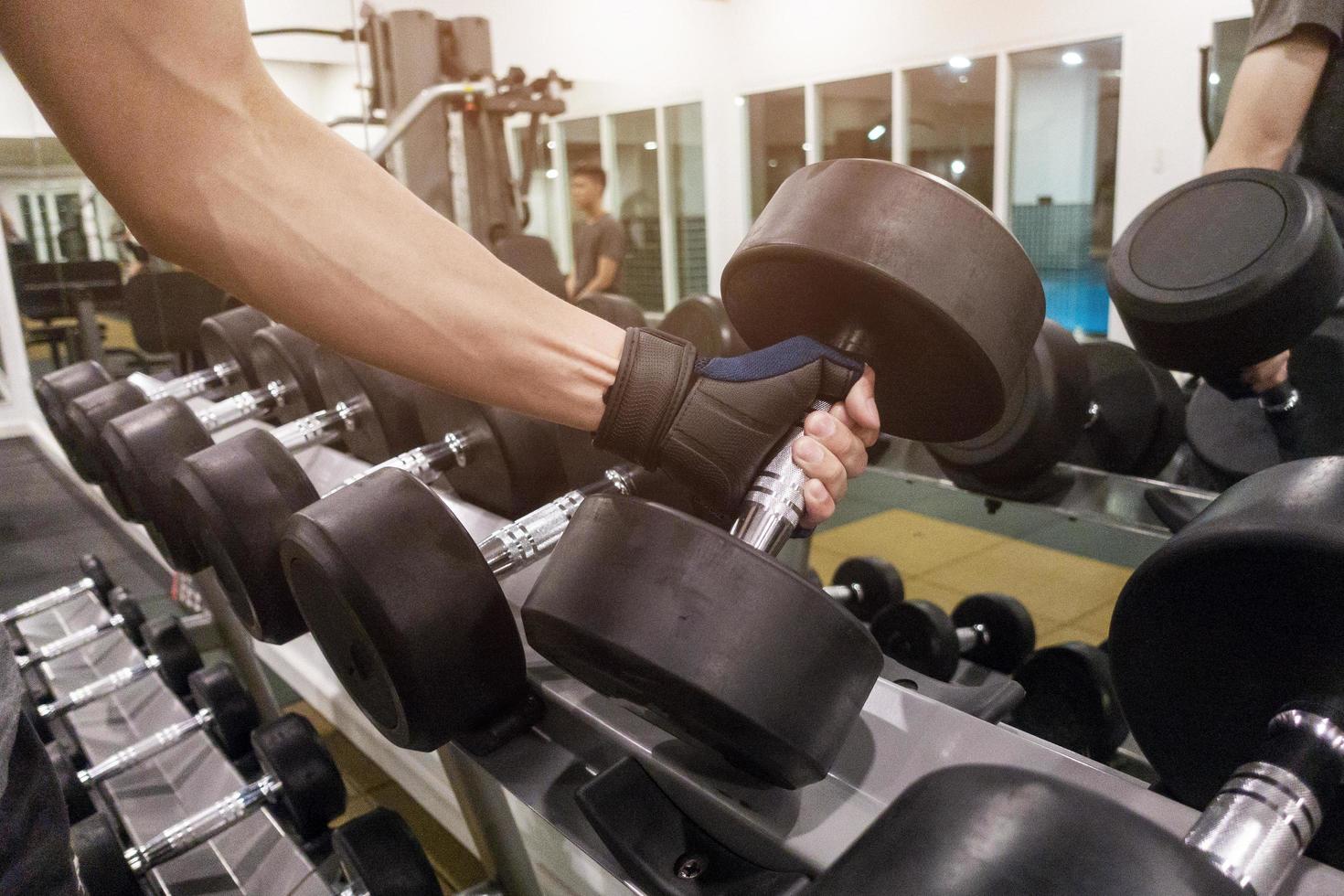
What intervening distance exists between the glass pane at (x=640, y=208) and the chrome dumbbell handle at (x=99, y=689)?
4938 millimetres

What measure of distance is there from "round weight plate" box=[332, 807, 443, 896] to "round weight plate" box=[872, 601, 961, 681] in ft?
2.57

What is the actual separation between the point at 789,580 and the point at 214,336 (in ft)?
5.40

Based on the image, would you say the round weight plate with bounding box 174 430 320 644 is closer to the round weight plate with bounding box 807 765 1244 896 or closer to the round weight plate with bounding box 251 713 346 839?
the round weight plate with bounding box 251 713 346 839

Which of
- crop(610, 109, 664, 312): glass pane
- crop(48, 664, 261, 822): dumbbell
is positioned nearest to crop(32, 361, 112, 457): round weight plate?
crop(48, 664, 261, 822): dumbbell

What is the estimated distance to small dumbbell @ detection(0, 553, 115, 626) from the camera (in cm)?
182

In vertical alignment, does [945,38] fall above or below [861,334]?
above

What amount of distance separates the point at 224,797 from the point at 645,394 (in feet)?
2.91

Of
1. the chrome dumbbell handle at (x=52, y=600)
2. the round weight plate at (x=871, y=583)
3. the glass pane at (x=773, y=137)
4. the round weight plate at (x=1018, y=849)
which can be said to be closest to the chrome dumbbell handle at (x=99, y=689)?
Answer: the chrome dumbbell handle at (x=52, y=600)

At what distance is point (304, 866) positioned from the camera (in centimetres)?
107

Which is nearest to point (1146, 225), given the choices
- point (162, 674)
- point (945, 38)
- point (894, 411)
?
point (894, 411)

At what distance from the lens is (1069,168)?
4.44 metres

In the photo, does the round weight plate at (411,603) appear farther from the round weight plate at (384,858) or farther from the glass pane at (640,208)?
the glass pane at (640,208)

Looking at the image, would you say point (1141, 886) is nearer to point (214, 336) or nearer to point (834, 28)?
point (214, 336)

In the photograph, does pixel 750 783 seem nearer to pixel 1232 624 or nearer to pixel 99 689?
pixel 1232 624
